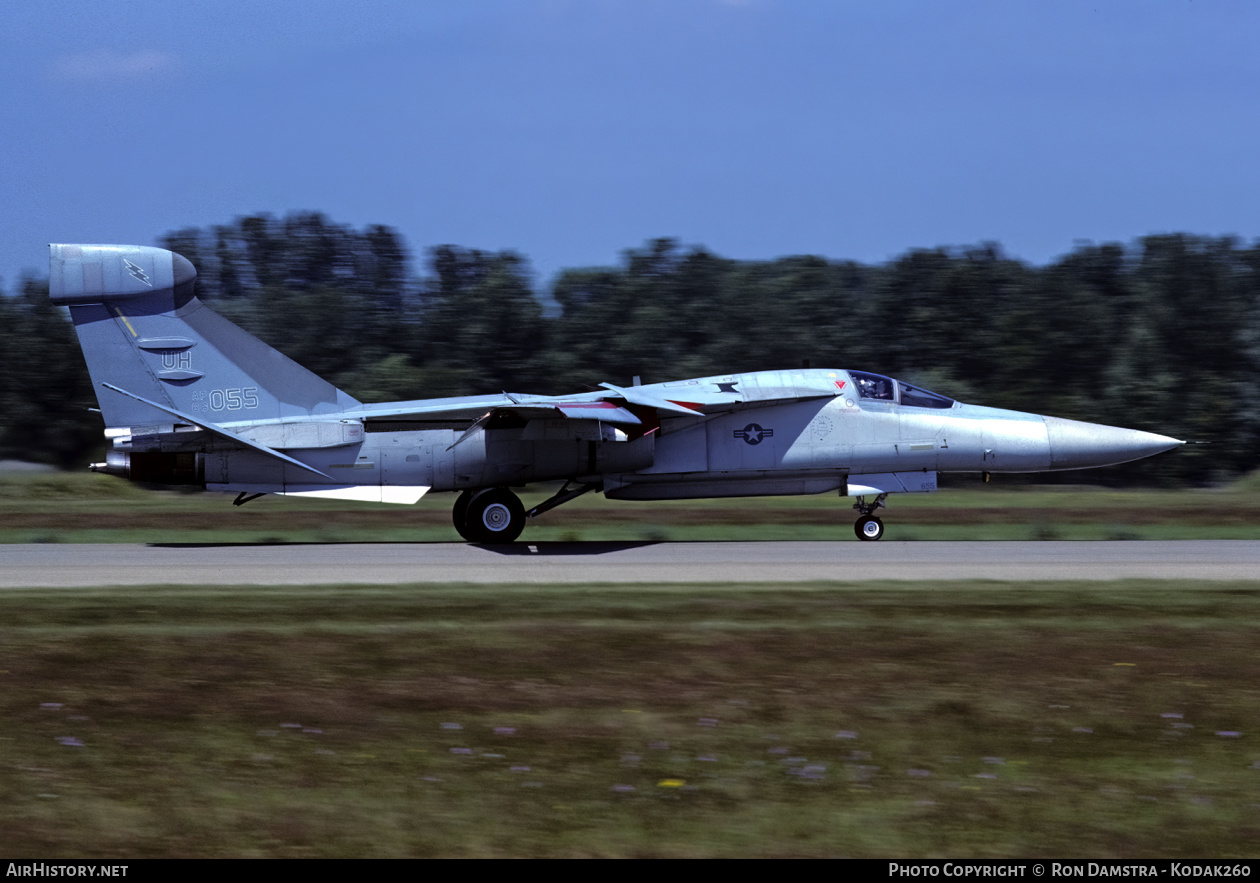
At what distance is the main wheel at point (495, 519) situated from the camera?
20.9m

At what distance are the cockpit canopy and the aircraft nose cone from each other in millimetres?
1877

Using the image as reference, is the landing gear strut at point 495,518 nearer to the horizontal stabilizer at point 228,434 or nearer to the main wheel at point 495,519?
the main wheel at point 495,519

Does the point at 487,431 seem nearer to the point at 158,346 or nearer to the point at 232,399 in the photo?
the point at 232,399

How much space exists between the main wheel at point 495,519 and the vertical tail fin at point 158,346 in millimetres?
3222

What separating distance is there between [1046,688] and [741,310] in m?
56.1

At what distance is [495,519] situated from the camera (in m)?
20.9

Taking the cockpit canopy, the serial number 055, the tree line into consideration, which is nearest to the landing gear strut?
the serial number 055

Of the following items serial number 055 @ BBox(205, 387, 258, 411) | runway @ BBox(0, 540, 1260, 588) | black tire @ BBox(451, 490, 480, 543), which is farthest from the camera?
black tire @ BBox(451, 490, 480, 543)

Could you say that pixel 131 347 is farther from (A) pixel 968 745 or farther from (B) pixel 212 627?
(A) pixel 968 745

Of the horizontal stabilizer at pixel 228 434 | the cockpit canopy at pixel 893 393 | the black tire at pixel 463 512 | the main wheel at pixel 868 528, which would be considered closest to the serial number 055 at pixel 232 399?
the horizontal stabilizer at pixel 228 434

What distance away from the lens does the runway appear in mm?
15445

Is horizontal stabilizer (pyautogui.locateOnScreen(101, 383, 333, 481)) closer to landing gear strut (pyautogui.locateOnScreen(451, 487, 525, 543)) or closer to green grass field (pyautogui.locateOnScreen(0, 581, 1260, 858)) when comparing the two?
landing gear strut (pyautogui.locateOnScreen(451, 487, 525, 543))

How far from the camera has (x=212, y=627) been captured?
37.4ft

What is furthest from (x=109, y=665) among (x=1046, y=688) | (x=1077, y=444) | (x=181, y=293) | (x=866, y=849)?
(x=1077, y=444)
